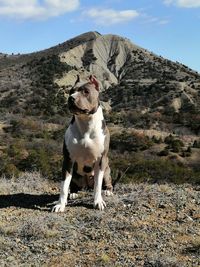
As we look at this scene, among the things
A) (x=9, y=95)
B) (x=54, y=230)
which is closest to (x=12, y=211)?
(x=54, y=230)

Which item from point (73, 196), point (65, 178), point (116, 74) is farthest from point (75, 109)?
point (116, 74)

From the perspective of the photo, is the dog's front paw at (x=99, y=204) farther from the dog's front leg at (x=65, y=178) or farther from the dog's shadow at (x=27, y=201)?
the dog's shadow at (x=27, y=201)

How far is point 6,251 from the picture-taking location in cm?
639

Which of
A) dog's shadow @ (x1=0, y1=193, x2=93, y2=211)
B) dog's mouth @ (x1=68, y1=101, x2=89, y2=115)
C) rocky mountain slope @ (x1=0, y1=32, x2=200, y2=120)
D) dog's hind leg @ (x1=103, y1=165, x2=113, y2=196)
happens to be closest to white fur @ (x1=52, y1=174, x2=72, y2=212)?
dog's shadow @ (x1=0, y1=193, x2=93, y2=211)

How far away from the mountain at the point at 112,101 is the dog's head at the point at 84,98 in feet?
59.8

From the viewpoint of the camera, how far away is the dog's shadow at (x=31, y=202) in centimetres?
842

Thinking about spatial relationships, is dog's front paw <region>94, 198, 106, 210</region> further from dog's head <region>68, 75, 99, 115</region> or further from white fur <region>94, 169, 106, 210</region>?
dog's head <region>68, 75, 99, 115</region>

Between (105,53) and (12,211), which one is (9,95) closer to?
(105,53)

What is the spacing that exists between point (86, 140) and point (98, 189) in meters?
0.82

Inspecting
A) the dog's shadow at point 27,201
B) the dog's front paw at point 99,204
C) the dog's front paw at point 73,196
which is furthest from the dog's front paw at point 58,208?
the dog's front paw at point 73,196

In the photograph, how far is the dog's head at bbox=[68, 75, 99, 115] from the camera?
7405 millimetres

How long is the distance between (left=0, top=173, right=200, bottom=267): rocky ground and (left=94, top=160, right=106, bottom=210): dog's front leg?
129mm

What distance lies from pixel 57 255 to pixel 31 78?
303 ft

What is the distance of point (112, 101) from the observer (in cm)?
9738
